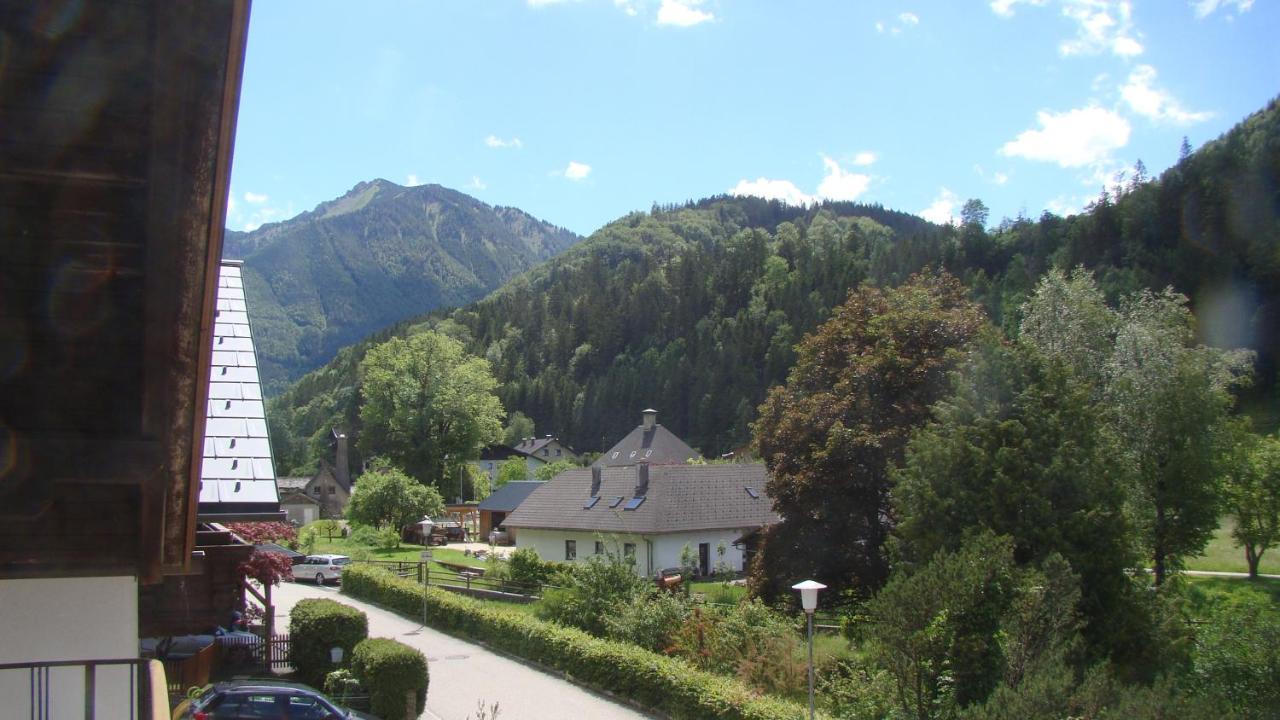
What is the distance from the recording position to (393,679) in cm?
1630

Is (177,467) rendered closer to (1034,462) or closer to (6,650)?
(6,650)

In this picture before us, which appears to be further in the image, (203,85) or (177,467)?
(177,467)

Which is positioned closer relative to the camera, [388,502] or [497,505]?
[388,502]

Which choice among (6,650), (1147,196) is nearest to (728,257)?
(1147,196)

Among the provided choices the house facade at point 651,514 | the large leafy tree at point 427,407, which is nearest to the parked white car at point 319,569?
the house facade at point 651,514

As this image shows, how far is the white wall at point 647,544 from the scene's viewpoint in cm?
3606

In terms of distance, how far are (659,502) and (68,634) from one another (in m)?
32.7

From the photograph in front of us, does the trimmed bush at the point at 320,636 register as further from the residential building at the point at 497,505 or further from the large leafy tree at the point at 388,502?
the residential building at the point at 497,505

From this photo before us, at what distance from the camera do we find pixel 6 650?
507 centimetres

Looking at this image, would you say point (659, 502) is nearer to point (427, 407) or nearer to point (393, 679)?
point (393, 679)

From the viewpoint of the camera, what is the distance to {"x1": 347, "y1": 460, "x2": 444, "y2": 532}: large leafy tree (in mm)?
48156

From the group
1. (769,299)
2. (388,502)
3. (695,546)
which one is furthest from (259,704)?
(769,299)

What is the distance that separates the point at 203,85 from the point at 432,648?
23011mm

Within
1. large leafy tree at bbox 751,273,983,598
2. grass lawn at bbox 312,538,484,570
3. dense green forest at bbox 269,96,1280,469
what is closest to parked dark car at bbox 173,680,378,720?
large leafy tree at bbox 751,273,983,598
